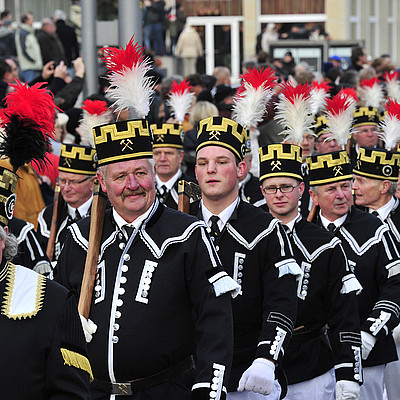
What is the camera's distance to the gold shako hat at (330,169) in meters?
7.17

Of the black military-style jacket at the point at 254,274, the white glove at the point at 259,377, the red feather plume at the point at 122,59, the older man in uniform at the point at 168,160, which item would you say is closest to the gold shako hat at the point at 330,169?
the black military-style jacket at the point at 254,274

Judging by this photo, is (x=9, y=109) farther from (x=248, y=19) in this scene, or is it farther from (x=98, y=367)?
(x=248, y=19)

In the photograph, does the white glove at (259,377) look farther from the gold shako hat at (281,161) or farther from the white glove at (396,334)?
the white glove at (396,334)

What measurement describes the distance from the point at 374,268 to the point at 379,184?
1.16 m

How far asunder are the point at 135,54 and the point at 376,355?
2776 millimetres

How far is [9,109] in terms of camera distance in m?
4.02

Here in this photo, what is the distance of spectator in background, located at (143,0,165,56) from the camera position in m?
20.6

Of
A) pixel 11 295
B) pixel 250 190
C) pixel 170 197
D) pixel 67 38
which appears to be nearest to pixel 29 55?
pixel 67 38

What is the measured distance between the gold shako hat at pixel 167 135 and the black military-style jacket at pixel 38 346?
5.63 m

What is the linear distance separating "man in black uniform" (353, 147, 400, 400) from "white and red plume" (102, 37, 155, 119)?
3082 mm

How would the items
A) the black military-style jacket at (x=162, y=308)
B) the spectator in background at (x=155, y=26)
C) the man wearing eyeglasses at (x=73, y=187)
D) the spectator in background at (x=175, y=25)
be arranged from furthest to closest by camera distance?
the spectator in background at (x=175, y=25)
the spectator in background at (x=155, y=26)
the man wearing eyeglasses at (x=73, y=187)
the black military-style jacket at (x=162, y=308)

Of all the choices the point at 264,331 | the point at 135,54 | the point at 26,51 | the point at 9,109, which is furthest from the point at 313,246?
the point at 26,51

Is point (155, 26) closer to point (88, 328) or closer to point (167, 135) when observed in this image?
point (167, 135)

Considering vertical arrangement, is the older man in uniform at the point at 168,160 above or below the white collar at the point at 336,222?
above
